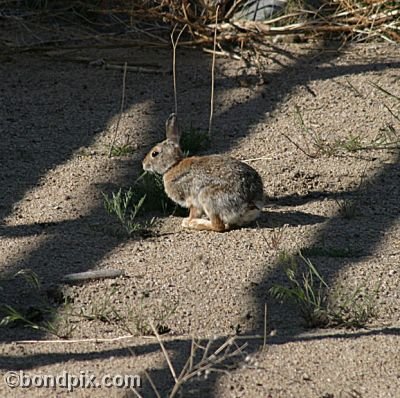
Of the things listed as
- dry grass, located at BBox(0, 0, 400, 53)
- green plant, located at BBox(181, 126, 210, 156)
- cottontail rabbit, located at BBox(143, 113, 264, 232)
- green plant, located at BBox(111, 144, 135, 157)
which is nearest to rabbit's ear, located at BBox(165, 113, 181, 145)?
cottontail rabbit, located at BBox(143, 113, 264, 232)

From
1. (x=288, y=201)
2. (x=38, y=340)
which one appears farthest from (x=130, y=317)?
(x=288, y=201)

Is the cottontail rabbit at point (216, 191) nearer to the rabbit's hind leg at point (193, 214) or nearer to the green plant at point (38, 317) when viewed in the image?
the rabbit's hind leg at point (193, 214)

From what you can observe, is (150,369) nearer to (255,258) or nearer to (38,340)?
(38,340)

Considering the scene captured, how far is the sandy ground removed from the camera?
5285 mm

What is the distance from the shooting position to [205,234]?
718 centimetres

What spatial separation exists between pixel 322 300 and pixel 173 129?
2085 millimetres

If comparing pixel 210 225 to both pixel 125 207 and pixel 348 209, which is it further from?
pixel 348 209

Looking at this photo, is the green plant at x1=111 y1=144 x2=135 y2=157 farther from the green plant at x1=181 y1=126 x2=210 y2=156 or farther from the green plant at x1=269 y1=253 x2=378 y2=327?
the green plant at x1=269 y1=253 x2=378 y2=327

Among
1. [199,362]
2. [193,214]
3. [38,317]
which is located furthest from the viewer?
[193,214]

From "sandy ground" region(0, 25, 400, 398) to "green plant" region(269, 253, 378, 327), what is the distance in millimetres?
69

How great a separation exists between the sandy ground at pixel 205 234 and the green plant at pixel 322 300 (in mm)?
69

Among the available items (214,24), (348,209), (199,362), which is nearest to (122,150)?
(348,209)

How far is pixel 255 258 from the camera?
6695 millimetres

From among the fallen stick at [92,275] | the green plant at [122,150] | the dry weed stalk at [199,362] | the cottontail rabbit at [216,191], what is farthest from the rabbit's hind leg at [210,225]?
the dry weed stalk at [199,362]
